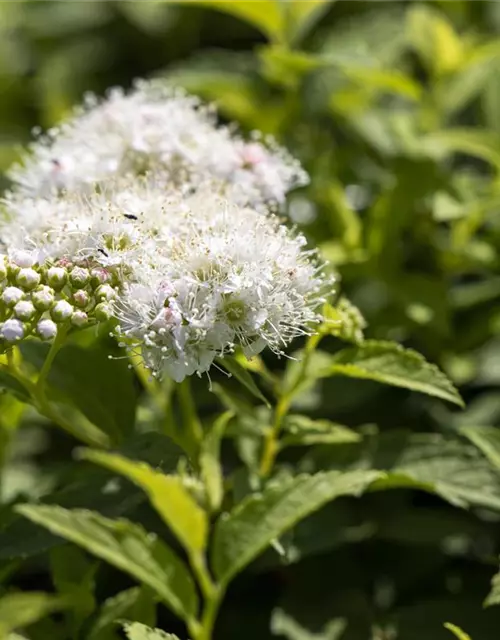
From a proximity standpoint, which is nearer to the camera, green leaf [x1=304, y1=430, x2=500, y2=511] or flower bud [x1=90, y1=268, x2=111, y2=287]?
flower bud [x1=90, y1=268, x2=111, y2=287]

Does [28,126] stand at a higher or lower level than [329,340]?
higher

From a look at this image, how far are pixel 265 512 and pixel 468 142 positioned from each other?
3.46 feet

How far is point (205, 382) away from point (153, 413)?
15 centimetres

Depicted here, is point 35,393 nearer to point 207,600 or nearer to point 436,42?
point 207,600

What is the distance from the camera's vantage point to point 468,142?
2057 mm

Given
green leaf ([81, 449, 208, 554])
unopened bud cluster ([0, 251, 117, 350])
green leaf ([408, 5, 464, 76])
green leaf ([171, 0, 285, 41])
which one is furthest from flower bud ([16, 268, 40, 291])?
green leaf ([408, 5, 464, 76])

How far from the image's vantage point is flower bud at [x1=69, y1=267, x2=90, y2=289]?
140 centimetres

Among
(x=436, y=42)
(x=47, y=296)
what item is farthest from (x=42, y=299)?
(x=436, y=42)

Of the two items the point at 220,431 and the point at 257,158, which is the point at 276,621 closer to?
the point at 220,431

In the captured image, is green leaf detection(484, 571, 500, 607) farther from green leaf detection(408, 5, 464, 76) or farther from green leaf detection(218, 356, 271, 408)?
green leaf detection(408, 5, 464, 76)

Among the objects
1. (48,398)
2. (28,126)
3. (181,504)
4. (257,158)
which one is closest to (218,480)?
(181,504)

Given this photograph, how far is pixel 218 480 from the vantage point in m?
1.59

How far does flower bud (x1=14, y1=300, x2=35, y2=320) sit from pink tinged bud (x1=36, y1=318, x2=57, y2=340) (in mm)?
22

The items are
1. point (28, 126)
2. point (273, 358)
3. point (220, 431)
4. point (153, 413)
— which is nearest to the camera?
point (220, 431)
